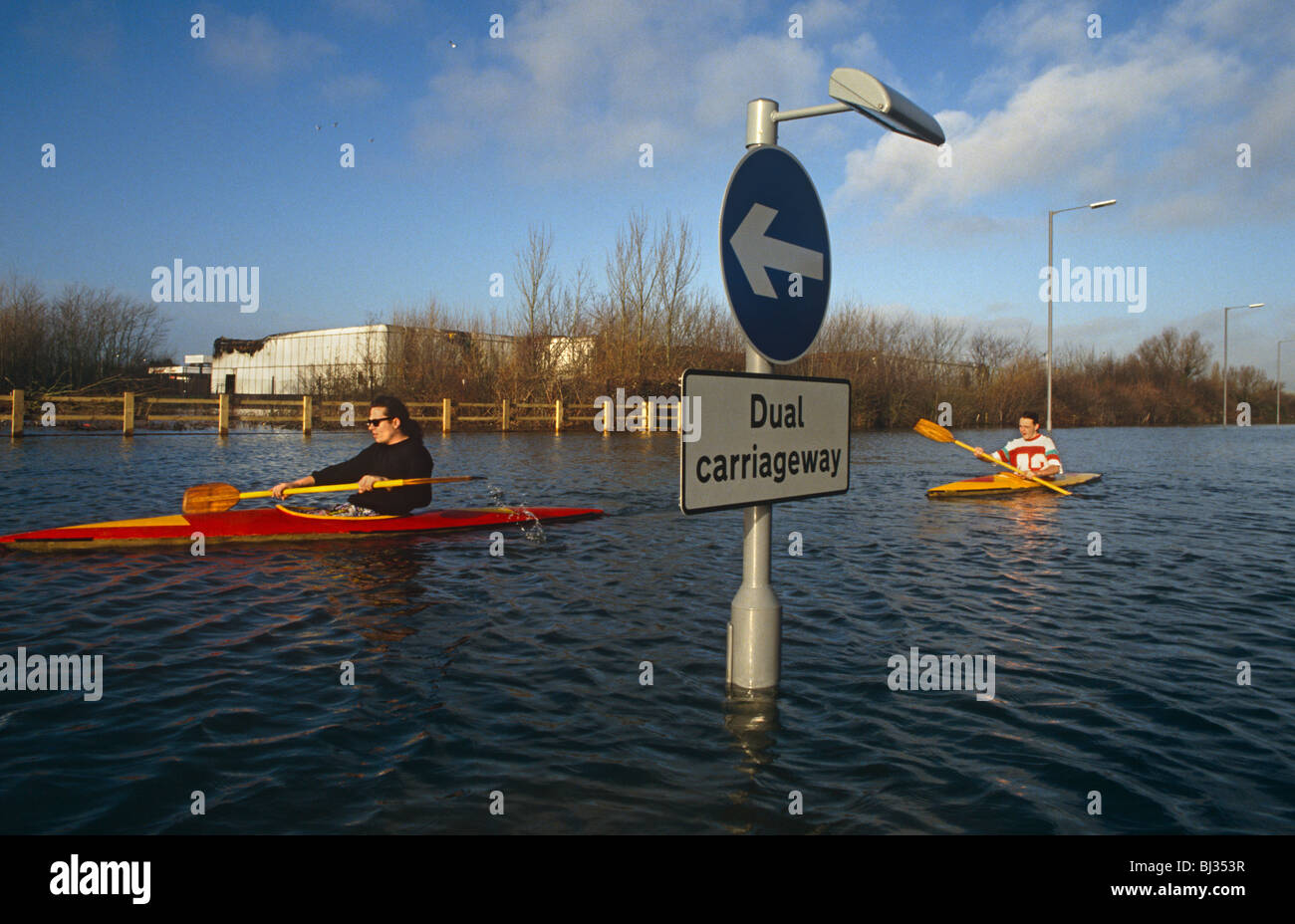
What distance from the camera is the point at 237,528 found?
8.90 metres

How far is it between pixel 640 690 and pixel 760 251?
2.56 m

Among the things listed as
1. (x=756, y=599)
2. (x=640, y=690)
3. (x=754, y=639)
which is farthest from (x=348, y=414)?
(x=756, y=599)

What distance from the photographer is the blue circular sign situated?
3.24 meters

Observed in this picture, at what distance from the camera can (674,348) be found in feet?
139

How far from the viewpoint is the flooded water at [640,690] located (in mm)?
3389

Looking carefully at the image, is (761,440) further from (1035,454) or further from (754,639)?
(1035,454)

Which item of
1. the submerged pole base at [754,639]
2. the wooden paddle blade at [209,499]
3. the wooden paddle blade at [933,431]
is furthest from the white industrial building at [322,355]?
the submerged pole base at [754,639]

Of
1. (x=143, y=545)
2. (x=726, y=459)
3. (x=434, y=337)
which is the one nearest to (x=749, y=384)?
(x=726, y=459)

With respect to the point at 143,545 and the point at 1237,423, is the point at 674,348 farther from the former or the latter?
the point at 1237,423

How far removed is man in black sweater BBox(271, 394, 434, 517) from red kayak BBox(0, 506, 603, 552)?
0.79 ft

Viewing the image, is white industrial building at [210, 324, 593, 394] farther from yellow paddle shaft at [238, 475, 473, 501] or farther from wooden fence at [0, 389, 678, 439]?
yellow paddle shaft at [238, 475, 473, 501]

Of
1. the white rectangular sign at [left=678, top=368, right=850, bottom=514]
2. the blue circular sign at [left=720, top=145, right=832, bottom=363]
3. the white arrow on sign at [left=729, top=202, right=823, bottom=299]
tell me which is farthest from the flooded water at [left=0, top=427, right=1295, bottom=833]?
the white arrow on sign at [left=729, top=202, right=823, bottom=299]

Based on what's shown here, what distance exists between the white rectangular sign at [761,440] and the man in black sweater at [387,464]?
20.9 feet

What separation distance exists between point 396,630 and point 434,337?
39107 mm
